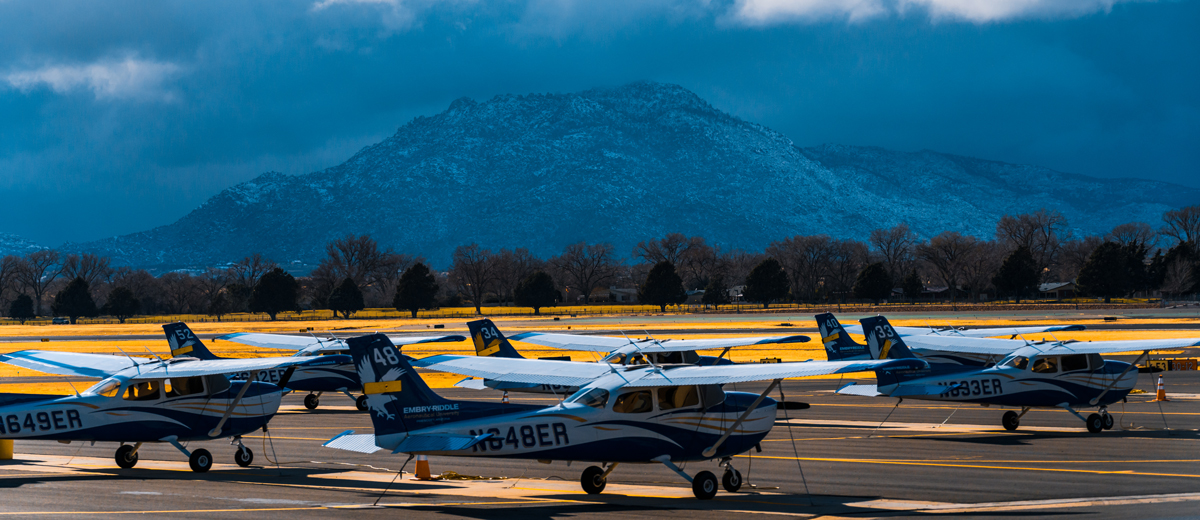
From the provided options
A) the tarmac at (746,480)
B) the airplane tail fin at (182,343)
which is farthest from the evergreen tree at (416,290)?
the tarmac at (746,480)

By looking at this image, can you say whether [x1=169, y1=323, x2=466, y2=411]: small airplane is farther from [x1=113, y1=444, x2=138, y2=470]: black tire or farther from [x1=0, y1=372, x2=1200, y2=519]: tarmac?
[x1=113, y1=444, x2=138, y2=470]: black tire

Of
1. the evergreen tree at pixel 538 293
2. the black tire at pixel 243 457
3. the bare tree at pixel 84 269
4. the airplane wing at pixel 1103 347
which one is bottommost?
the black tire at pixel 243 457

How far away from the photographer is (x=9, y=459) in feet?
67.4

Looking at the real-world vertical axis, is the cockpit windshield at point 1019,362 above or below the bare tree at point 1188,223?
below

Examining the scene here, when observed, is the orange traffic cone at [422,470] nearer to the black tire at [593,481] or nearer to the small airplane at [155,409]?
the small airplane at [155,409]

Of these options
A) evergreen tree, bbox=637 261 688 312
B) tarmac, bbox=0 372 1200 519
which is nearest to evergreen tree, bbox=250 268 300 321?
evergreen tree, bbox=637 261 688 312

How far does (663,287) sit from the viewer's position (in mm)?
137125

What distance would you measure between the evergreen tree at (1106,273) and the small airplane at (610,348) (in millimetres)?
123225

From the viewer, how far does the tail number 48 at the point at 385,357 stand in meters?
14.8

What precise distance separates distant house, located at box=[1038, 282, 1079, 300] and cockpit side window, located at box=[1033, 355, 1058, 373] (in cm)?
15027

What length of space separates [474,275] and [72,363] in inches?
5739

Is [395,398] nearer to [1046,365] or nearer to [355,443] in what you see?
[355,443]

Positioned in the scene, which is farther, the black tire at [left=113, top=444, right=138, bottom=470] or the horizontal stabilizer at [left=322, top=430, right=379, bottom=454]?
the black tire at [left=113, top=444, right=138, bottom=470]

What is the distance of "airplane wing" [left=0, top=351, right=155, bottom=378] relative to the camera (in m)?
19.5
